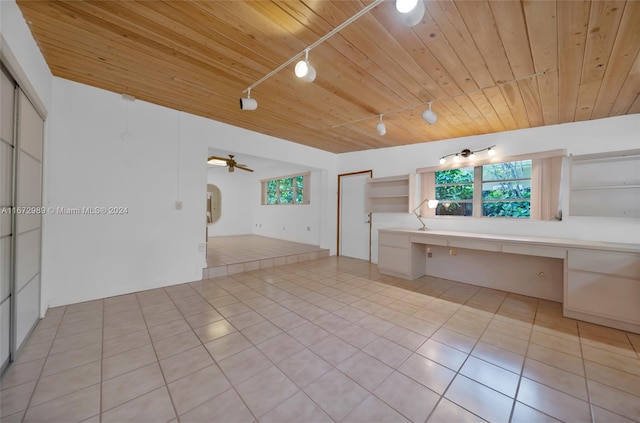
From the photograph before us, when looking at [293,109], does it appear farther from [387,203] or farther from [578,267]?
[578,267]

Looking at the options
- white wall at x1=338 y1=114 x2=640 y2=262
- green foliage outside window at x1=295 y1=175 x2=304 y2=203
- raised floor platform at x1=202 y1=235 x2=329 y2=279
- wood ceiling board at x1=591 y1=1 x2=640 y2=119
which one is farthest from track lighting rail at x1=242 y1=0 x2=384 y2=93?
green foliage outside window at x1=295 y1=175 x2=304 y2=203

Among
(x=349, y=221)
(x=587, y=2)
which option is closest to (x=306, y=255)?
(x=349, y=221)

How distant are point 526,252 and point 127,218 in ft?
16.5

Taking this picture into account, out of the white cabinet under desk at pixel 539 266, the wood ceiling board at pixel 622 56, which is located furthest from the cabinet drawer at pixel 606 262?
the wood ceiling board at pixel 622 56

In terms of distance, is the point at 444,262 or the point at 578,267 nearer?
the point at 578,267

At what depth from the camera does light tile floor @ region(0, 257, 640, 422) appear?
142cm

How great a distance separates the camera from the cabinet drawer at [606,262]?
2.36m

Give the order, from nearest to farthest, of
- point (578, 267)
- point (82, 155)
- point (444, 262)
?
point (578, 267) → point (82, 155) → point (444, 262)

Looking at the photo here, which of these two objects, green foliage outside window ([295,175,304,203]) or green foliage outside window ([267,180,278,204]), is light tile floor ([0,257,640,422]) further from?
green foliage outside window ([267,180,278,204])

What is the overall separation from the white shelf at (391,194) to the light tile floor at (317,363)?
2.19m

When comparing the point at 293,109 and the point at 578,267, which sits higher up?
the point at 293,109

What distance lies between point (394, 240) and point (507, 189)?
1.86 meters

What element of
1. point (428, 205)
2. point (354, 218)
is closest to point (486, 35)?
point (428, 205)

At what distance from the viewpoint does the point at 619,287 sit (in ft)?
7.97
